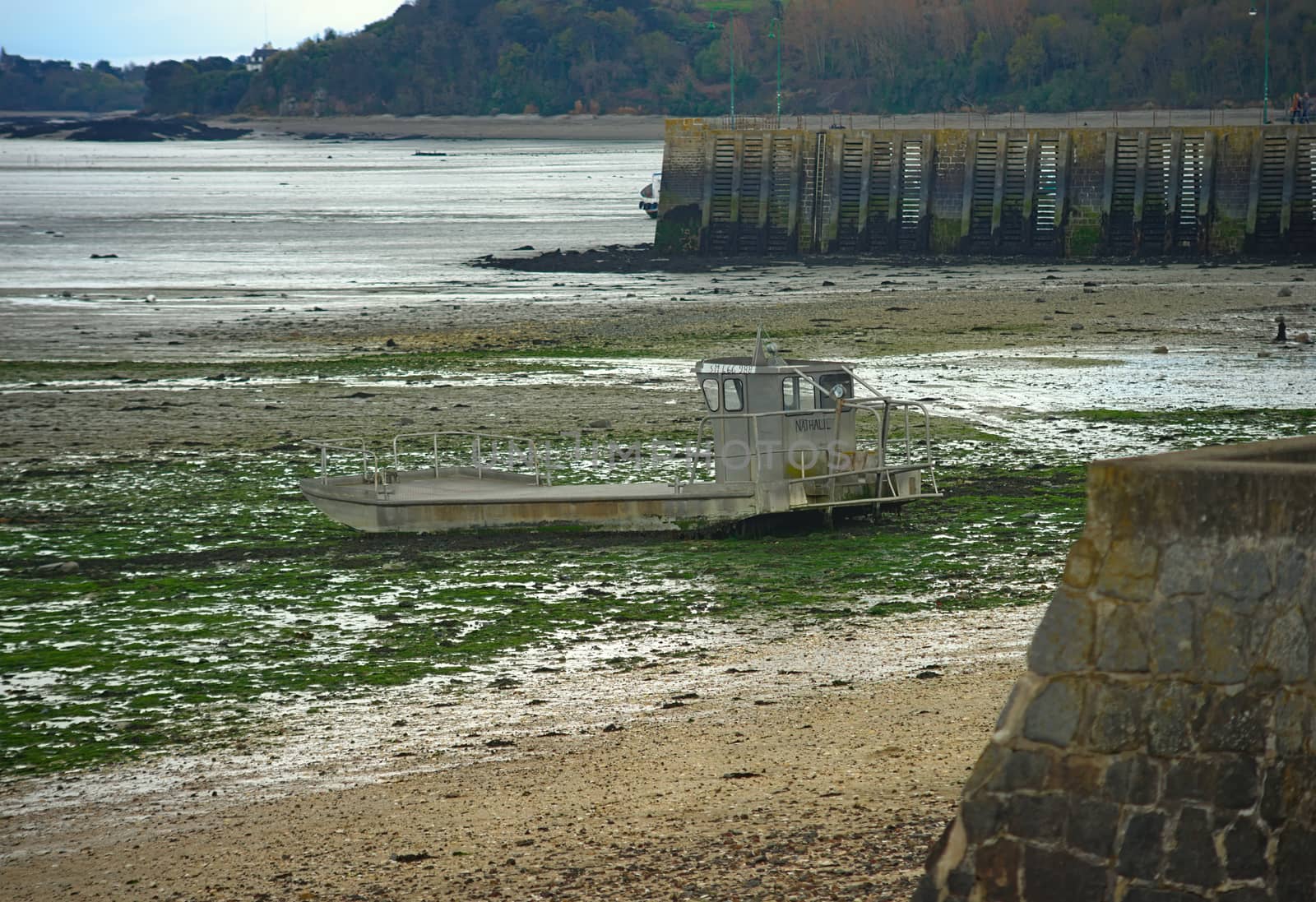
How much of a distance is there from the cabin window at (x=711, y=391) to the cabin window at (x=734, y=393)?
0.41ft

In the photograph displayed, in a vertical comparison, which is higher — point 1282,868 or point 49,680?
point 1282,868

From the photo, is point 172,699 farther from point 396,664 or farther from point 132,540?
point 132,540

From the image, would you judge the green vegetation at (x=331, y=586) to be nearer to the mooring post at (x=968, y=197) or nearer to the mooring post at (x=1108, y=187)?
the mooring post at (x=1108, y=187)

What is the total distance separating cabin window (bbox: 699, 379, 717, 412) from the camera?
721 inches

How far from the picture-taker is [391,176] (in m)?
147

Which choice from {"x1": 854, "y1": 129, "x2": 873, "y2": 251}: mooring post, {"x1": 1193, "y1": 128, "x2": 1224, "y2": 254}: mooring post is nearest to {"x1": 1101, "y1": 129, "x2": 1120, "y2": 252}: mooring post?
{"x1": 1193, "y1": 128, "x2": 1224, "y2": 254}: mooring post

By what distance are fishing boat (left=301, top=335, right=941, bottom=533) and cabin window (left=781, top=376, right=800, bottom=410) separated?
1cm

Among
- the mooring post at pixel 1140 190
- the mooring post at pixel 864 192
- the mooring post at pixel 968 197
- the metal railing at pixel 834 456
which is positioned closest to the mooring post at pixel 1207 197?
the mooring post at pixel 1140 190

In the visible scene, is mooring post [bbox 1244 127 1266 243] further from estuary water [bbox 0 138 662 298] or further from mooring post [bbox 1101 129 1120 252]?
estuary water [bbox 0 138 662 298]

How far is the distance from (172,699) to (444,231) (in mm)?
65260

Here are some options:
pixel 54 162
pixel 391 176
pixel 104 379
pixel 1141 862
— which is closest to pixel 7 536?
pixel 104 379

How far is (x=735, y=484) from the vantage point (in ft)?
57.7

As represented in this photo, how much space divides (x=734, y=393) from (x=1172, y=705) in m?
12.4

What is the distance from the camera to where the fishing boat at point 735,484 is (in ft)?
57.6
